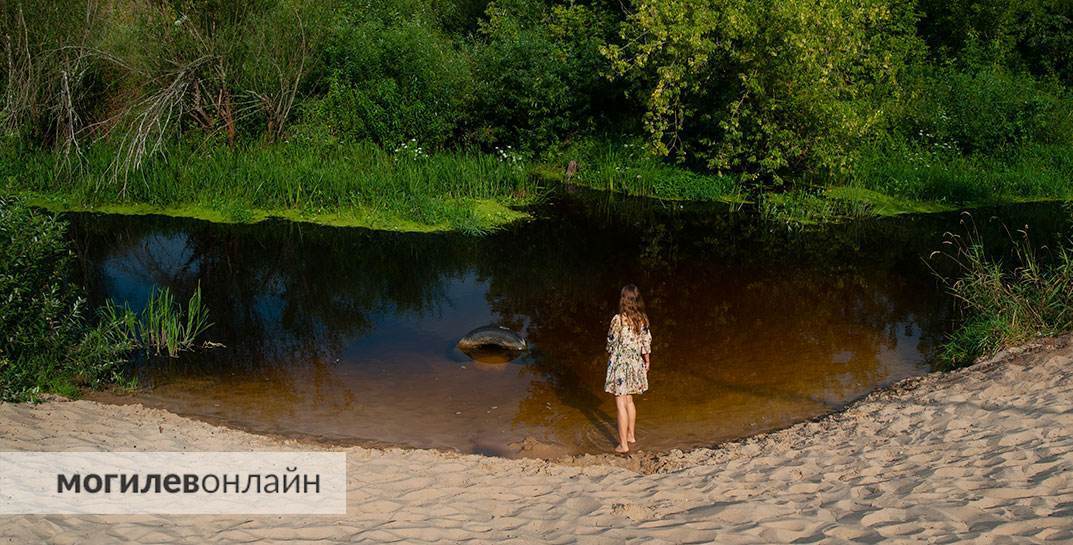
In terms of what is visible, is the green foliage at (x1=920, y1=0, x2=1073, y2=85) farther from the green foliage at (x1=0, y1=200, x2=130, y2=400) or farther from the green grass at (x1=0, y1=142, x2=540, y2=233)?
the green foliage at (x1=0, y1=200, x2=130, y2=400)

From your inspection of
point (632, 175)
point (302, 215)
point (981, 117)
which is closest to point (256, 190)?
point (302, 215)

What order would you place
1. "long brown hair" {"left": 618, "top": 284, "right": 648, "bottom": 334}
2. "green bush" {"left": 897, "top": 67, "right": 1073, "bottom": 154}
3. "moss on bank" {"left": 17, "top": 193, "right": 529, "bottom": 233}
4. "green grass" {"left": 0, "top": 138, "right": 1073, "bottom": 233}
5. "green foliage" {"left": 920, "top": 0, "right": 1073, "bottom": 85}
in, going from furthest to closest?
"green foliage" {"left": 920, "top": 0, "right": 1073, "bottom": 85} < "green bush" {"left": 897, "top": 67, "right": 1073, "bottom": 154} < "green grass" {"left": 0, "top": 138, "right": 1073, "bottom": 233} < "moss on bank" {"left": 17, "top": 193, "right": 529, "bottom": 233} < "long brown hair" {"left": 618, "top": 284, "right": 648, "bottom": 334}

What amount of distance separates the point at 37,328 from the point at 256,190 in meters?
8.53

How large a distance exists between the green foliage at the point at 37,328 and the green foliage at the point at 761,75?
1215cm

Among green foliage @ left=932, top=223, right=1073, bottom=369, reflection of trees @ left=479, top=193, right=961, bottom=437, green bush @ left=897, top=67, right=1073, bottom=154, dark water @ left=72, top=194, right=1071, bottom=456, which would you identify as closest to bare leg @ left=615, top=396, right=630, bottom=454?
dark water @ left=72, top=194, right=1071, bottom=456

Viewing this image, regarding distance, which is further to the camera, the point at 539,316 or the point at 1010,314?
the point at 539,316

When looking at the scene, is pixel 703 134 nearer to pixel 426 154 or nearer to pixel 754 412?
pixel 426 154

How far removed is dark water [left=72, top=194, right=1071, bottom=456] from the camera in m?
9.76

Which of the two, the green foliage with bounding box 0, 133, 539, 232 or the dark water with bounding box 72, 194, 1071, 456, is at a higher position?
the green foliage with bounding box 0, 133, 539, 232

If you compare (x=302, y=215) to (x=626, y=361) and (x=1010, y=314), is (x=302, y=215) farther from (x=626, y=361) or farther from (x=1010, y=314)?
(x=1010, y=314)

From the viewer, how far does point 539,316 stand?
42.5 feet

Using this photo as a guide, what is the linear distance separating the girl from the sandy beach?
58 centimetres

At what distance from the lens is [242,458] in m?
7.68

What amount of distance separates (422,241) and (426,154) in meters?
4.00
